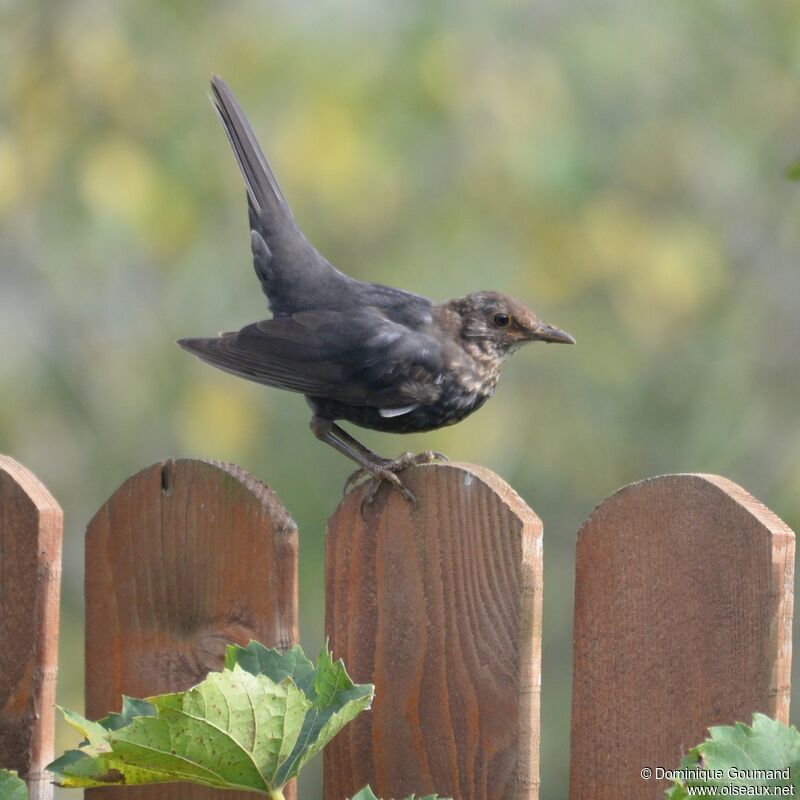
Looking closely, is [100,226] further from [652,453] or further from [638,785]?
[638,785]

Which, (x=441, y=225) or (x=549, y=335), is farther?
(x=441, y=225)

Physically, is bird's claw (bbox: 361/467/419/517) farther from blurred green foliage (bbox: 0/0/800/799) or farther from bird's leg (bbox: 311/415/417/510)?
blurred green foliage (bbox: 0/0/800/799)

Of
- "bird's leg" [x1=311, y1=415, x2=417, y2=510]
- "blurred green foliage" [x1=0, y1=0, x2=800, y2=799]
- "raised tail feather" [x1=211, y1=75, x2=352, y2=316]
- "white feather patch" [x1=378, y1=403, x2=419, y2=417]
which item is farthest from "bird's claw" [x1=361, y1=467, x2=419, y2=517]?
"blurred green foliage" [x1=0, y1=0, x2=800, y2=799]

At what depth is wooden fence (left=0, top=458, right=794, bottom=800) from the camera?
2064mm

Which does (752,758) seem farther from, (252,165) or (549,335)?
(252,165)

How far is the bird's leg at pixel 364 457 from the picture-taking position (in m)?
2.31

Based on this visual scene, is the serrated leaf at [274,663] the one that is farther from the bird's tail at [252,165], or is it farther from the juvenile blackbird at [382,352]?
the bird's tail at [252,165]

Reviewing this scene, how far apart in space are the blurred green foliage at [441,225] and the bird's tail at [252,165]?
2.52 meters

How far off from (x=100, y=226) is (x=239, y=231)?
99 cm

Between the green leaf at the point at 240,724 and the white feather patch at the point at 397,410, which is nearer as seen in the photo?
the green leaf at the point at 240,724

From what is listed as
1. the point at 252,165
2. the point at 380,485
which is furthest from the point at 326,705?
the point at 252,165

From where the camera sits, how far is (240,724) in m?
1.88

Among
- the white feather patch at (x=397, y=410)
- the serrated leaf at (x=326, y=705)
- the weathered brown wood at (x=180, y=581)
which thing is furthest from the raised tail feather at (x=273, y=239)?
the serrated leaf at (x=326, y=705)

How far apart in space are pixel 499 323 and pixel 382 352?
1.14 feet
